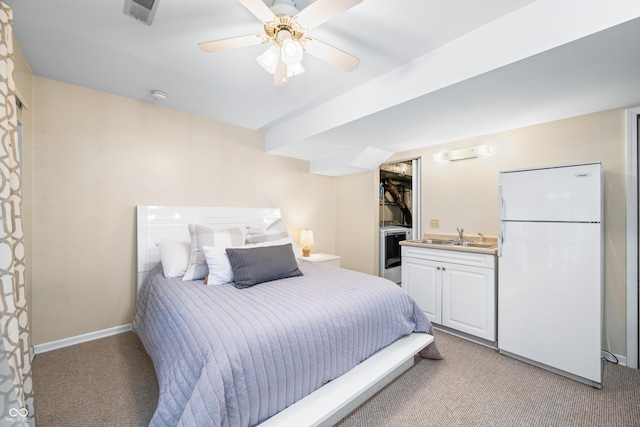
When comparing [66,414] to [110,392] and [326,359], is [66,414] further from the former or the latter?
[326,359]

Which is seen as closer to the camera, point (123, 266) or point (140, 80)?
point (140, 80)

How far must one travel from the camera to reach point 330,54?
160 centimetres

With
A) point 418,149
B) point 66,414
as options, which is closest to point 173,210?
point 66,414

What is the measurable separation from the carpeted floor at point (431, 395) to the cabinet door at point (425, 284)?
57 centimetres

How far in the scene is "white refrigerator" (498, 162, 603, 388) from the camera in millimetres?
1875

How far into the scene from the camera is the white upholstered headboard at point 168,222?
2688mm

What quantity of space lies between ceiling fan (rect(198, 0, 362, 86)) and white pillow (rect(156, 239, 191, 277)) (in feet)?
5.81

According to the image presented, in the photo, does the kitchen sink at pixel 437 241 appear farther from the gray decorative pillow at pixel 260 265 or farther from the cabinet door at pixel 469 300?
the gray decorative pillow at pixel 260 265

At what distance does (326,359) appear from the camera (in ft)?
4.83

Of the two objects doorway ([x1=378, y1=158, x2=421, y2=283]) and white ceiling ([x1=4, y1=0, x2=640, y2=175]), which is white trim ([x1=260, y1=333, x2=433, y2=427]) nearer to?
white ceiling ([x1=4, y1=0, x2=640, y2=175])

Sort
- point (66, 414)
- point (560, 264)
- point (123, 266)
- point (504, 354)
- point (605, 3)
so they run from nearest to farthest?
1. point (605, 3)
2. point (66, 414)
3. point (560, 264)
4. point (504, 354)
5. point (123, 266)

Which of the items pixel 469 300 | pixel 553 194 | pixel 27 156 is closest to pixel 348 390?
pixel 469 300

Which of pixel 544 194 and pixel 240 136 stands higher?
pixel 240 136

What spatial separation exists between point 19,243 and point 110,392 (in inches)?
45.3
